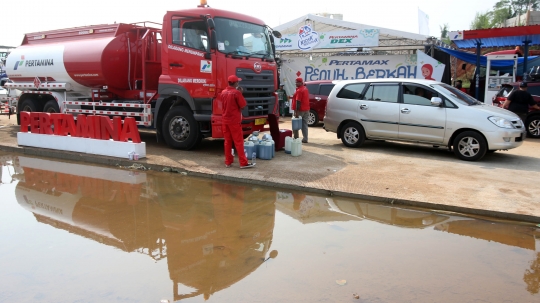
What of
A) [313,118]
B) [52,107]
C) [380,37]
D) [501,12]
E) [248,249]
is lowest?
[248,249]

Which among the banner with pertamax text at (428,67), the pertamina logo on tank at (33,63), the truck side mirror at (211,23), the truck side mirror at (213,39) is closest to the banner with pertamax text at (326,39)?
the banner with pertamax text at (428,67)

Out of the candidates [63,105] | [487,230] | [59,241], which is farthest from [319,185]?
[63,105]

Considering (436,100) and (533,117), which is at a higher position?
(436,100)

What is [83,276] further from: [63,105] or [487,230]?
[63,105]

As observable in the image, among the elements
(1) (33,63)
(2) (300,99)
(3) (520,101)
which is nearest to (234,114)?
(2) (300,99)

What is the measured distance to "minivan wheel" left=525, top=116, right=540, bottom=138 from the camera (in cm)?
1232

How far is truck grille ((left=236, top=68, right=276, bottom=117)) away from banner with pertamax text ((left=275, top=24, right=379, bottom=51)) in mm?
8444

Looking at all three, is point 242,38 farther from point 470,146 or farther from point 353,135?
point 470,146

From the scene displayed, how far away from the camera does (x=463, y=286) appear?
3732mm

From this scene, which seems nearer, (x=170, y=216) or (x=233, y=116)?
(x=170, y=216)

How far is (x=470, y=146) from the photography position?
8.88m

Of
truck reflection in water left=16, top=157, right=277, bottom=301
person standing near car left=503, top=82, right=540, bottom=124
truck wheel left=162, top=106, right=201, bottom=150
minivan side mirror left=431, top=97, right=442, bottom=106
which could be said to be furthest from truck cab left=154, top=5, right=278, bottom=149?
person standing near car left=503, top=82, right=540, bottom=124

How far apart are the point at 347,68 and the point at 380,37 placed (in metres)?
1.81

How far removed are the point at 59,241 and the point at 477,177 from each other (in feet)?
21.7
